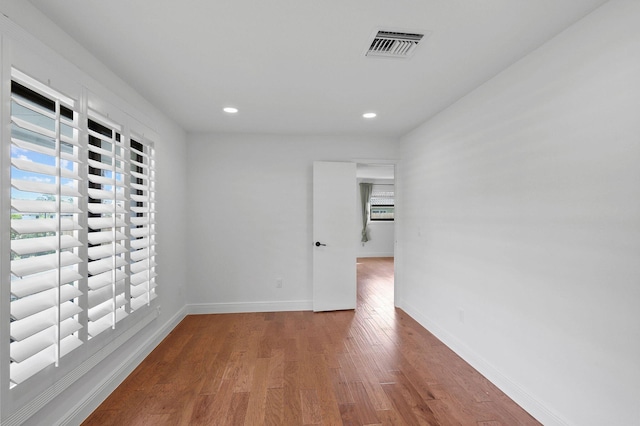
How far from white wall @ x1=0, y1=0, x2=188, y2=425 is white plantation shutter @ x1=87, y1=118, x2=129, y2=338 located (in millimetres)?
313

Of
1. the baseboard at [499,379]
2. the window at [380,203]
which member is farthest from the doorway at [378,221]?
the baseboard at [499,379]

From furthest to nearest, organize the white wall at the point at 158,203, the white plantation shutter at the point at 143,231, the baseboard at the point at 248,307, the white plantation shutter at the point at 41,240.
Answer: the baseboard at the point at 248,307 → the white plantation shutter at the point at 143,231 → the white wall at the point at 158,203 → the white plantation shutter at the point at 41,240

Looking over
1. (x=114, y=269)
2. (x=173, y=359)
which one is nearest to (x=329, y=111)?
(x=114, y=269)

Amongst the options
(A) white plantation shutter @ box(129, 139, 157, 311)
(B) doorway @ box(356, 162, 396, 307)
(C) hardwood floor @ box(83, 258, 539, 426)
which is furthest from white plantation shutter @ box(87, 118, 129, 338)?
(B) doorway @ box(356, 162, 396, 307)

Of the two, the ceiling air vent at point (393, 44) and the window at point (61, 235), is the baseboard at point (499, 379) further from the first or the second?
the window at point (61, 235)

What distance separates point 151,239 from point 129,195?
0.58m

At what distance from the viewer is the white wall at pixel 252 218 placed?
162 inches

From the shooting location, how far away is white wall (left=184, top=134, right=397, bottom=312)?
4109 mm

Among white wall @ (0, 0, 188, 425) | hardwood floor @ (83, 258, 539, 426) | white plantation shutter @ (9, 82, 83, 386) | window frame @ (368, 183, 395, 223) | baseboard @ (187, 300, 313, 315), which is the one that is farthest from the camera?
window frame @ (368, 183, 395, 223)

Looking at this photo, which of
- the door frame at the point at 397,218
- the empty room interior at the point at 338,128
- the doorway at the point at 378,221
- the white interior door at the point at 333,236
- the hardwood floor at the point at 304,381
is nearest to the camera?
the empty room interior at the point at 338,128

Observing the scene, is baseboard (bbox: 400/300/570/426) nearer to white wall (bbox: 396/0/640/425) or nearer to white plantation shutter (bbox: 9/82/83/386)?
white wall (bbox: 396/0/640/425)

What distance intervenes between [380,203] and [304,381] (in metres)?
7.85

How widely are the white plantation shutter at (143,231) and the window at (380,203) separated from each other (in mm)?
7487

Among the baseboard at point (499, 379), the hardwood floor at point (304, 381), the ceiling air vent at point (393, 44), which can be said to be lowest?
the hardwood floor at point (304, 381)
